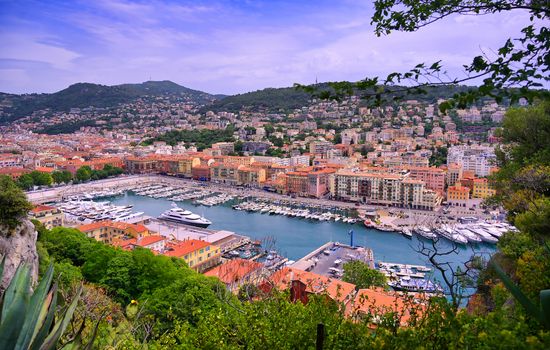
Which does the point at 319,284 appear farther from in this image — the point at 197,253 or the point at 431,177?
the point at 431,177

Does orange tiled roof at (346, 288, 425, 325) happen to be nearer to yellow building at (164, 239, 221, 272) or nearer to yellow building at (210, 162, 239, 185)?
yellow building at (164, 239, 221, 272)

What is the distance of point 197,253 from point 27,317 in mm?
9561

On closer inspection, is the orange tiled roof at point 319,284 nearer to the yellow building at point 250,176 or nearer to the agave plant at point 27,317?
the agave plant at point 27,317

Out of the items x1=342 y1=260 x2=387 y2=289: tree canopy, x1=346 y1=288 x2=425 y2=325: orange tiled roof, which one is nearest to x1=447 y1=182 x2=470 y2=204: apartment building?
x1=342 y1=260 x2=387 y2=289: tree canopy

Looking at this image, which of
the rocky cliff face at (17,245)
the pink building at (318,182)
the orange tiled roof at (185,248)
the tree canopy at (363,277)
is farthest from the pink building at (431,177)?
the rocky cliff face at (17,245)

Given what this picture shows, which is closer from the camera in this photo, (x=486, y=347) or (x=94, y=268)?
(x=486, y=347)

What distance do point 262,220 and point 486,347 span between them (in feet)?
53.2

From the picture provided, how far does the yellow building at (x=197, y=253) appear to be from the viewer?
34.3 ft

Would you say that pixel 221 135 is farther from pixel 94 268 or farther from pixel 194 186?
pixel 94 268

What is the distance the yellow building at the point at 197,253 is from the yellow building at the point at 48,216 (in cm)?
502

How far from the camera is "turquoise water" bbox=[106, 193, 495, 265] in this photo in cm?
1278

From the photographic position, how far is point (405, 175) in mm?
20438

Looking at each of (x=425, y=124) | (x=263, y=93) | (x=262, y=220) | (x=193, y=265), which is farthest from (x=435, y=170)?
(x=263, y=93)

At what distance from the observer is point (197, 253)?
35.4 ft
